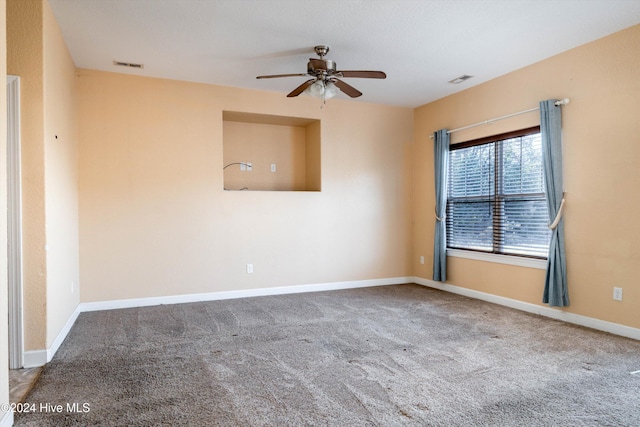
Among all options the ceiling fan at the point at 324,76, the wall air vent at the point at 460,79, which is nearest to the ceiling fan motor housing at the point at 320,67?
the ceiling fan at the point at 324,76

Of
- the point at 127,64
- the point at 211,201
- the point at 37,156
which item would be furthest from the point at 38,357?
the point at 127,64

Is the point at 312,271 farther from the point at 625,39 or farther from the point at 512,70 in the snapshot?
the point at 625,39

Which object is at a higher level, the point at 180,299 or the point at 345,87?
the point at 345,87

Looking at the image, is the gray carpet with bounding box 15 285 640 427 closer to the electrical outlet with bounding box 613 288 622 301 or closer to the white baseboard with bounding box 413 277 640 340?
the white baseboard with bounding box 413 277 640 340

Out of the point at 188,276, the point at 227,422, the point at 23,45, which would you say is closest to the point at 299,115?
the point at 188,276

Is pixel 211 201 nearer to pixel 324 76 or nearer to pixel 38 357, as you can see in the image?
pixel 324 76

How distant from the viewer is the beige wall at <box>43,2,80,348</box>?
3.03 metres

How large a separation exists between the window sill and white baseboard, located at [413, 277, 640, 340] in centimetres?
43

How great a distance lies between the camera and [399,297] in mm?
5137

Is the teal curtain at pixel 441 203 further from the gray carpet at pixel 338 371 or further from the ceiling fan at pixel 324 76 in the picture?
the ceiling fan at pixel 324 76

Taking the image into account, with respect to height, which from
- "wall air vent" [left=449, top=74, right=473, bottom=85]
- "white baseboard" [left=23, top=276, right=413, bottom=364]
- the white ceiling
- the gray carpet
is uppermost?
the white ceiling

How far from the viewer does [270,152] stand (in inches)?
228

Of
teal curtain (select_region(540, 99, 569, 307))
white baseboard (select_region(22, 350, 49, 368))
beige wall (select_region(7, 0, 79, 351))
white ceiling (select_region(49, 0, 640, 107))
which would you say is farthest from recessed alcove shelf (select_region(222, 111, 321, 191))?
white baseboard (select_region(22, 350, 49, 368))

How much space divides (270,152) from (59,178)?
289cm
